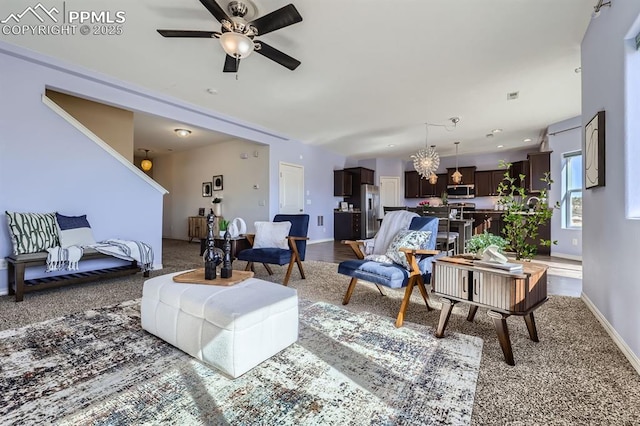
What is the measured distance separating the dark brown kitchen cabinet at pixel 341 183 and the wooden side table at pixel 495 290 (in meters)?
6.36

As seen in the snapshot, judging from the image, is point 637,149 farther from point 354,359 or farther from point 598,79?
point 354,359

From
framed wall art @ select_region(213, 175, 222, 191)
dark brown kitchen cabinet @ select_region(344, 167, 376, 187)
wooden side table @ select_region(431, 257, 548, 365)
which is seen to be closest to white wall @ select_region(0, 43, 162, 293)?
framed wall art @ select_region(213, 175, 222, 191)

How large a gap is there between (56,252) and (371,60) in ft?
13.3

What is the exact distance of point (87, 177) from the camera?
3643mm

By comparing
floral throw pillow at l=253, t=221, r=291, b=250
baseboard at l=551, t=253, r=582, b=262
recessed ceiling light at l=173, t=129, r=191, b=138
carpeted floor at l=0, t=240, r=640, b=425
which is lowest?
carpeted floor at l=0, t=240, r=640, b=425

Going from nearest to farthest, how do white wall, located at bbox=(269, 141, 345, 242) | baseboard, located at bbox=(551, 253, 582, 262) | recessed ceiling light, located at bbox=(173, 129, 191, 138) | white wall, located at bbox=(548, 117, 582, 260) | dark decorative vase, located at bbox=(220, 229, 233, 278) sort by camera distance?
dark decorative vase, located at bbox=(220, 229, 233, 278), baseboard, located at bbox=(551, 253, 582, 262), white wall, located at bbox=(548, 117, 582, 260), recessed ceiling light, located at bbox=(173, 129, 191, 138), white wall, located at bbox=(269, 141, 345, 242)

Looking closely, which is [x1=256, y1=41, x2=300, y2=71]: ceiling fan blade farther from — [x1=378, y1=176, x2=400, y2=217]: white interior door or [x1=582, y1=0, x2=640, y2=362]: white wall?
[x1=378, y1=176, x2=400, y2=217]: white interior door

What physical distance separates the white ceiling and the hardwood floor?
8.72ft

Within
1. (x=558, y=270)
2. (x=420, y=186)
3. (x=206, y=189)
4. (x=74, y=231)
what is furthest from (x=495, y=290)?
(x=420, y=186)

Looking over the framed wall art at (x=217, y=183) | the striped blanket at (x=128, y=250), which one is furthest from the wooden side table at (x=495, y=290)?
the framed wall art at (x=217, y=183)

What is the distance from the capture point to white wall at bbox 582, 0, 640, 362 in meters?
1.81

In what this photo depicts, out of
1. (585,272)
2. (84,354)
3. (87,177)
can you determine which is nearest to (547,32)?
(585,272)

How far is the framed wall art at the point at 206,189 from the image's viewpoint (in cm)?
751

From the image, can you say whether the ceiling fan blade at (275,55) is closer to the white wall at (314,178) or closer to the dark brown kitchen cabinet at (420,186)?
the white wall at (314,178)
